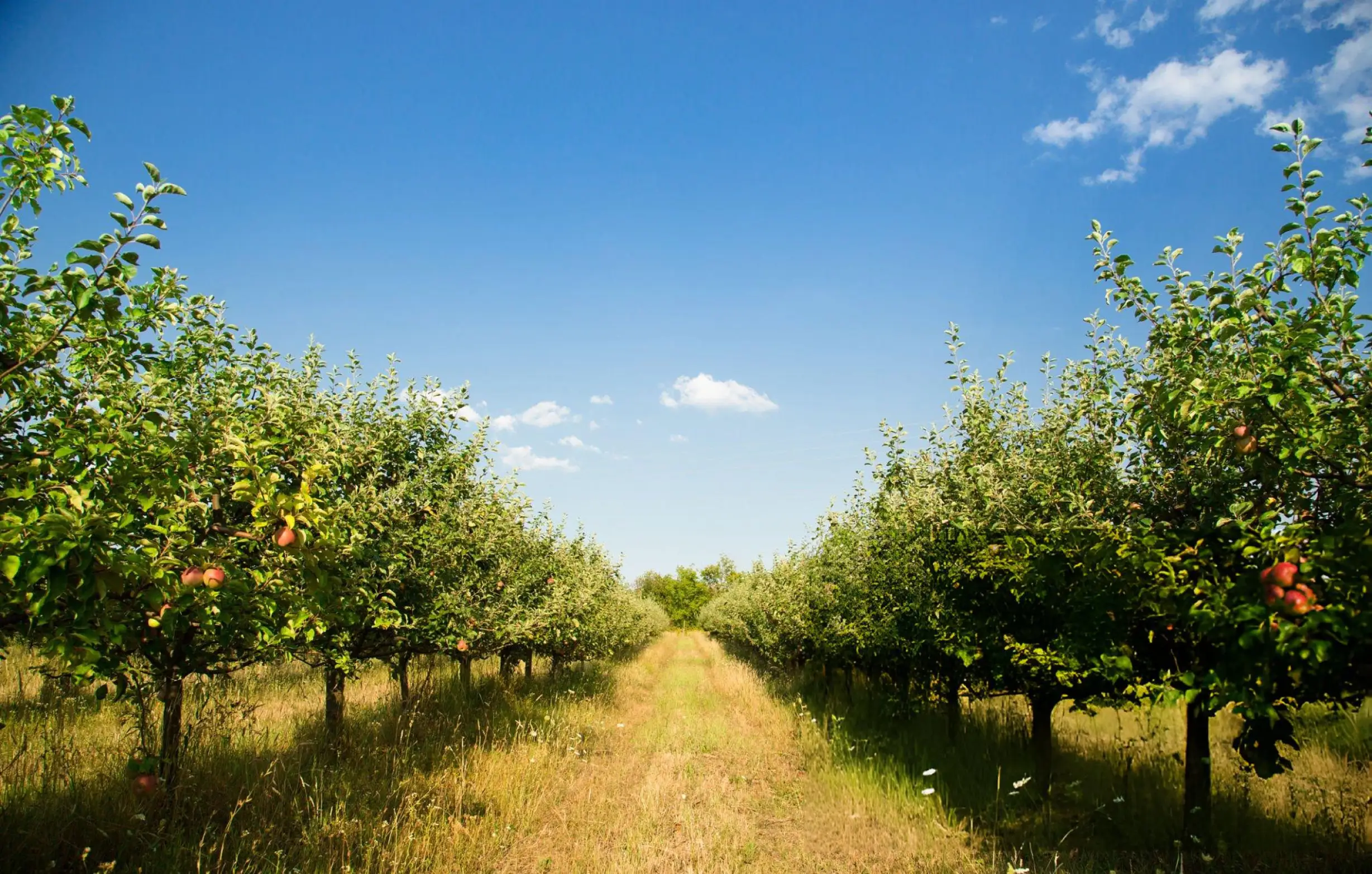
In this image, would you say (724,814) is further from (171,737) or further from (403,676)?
(171,737)

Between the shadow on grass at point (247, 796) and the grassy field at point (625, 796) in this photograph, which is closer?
the shadow on grass at point (247, 796)

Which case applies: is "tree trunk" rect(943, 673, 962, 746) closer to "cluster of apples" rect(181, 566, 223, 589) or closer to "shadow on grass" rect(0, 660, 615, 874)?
"shadow on grass" rect(0, 660, 615, 874)

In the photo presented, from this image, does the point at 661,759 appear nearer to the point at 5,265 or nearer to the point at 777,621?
the point at 777,621

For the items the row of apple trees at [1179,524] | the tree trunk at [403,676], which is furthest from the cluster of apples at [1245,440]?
the tree trunk at [403,676]

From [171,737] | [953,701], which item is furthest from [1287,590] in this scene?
[171,737]

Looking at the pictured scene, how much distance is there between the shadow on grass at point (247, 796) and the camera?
5387 millimetres

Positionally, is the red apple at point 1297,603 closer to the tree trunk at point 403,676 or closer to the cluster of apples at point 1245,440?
the cluster of apples at point 1245,440

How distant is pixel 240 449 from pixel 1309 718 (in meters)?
17.1

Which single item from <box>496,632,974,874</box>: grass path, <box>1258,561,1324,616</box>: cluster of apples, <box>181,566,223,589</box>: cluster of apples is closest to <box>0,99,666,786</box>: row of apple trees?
<box>181,566,223,589</box>: cluster of apples

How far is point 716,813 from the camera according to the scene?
8758 mm

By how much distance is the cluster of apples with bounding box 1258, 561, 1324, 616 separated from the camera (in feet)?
10.9

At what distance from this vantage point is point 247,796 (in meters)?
6.19

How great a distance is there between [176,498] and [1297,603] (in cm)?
700

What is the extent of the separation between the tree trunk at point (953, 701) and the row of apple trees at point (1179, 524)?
7 centimetres
